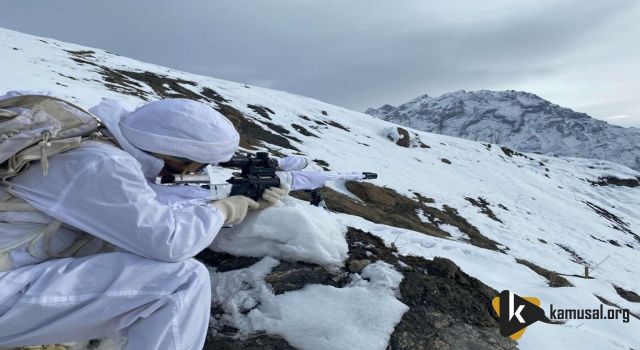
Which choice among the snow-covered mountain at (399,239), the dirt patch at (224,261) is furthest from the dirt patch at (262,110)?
the dirt patch at (224,261)

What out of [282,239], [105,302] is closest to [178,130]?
[105,302]

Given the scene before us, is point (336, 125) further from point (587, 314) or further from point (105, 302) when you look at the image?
point (105, 302)

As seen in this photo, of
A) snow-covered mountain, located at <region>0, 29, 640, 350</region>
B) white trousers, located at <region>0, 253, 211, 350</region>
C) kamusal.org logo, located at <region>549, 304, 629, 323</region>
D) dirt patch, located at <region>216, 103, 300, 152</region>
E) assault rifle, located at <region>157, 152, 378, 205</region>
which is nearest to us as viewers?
white trousers, located at <region>0, 253, 211, 350</region>

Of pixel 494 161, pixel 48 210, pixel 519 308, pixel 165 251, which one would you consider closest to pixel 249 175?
pixel 165 251

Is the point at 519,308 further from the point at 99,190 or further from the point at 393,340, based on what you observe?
the point at 99,190

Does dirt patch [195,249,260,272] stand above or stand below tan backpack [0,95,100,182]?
below

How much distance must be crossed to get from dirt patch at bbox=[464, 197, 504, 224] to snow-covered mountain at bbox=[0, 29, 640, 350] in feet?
0.48

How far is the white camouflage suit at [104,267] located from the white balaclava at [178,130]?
354 millimetres

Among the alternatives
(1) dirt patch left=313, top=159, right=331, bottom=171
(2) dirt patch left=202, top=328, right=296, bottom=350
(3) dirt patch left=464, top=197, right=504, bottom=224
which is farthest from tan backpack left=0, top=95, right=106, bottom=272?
(3) dirt patch left=464, top=197, right=504, bottom=224

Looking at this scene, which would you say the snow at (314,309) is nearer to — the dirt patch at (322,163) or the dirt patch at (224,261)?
the dirt patch at (224,261)

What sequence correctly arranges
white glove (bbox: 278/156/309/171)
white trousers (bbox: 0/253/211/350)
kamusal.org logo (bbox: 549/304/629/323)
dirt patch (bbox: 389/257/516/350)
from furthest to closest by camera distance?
kamusal.org logo (bbox: 549/304/629/323), white glove (bbox: 278/156/309/171), dirt patch (bbox: 389/257/516/350), white trousers (bbox: 0/253/211/350)

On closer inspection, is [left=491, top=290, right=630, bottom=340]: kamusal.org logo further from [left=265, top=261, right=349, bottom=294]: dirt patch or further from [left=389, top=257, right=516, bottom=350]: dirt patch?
[left=265, top=261, right=349, bottom=294]: dirt patch

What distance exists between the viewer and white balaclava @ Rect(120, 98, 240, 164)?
8.66 ft

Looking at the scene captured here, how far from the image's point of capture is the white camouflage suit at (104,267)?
2.12 meters
